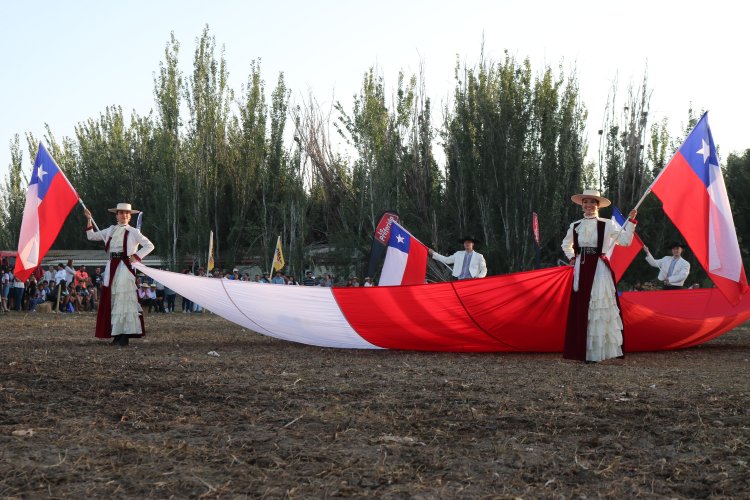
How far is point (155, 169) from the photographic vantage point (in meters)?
39.0

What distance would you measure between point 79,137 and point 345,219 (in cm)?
1864

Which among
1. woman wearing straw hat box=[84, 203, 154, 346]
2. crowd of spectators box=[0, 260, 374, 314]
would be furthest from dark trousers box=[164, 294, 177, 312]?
woman wearing straw hat box=[84, 203, 154, 346]

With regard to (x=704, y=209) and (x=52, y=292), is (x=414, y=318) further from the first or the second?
(x=52, y=292)

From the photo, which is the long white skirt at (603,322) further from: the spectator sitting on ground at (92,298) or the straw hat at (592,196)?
the spectator sitting on ground at (92,298)

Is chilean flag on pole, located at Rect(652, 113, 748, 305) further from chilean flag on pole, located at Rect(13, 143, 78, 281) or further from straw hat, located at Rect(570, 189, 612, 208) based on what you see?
chilean flag on pole, located at Rect(13, 143, 78, 281)

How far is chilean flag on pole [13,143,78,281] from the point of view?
1152 cm

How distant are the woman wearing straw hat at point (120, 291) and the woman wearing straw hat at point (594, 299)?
5.26 metres

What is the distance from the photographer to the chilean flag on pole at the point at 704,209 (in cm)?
931

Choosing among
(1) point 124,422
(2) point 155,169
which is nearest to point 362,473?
(1) point 124,422

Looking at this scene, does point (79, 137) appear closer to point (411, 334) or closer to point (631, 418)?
point (411, 334)

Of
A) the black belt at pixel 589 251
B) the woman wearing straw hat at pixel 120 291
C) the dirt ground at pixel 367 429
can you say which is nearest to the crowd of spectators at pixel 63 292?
the woman wearing straw hat at pixel 120 291

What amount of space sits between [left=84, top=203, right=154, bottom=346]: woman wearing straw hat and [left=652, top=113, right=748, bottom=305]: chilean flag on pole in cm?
628

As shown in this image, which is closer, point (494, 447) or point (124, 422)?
point (494, 447)

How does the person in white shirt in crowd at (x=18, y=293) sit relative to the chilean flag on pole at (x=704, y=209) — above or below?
below
